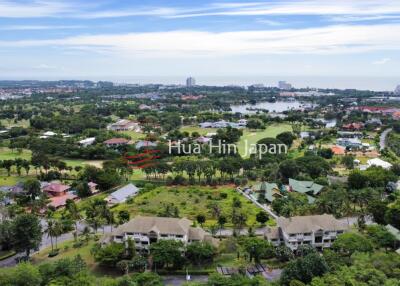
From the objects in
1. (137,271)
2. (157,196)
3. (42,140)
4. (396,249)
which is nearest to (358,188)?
(396,249)

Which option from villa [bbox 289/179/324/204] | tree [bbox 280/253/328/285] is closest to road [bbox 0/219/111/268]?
tree [bbox 280/253/328/285]

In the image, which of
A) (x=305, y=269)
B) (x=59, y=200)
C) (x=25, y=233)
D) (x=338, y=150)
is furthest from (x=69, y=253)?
(x=338, y=150)

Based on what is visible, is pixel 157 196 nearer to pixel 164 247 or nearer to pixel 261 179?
pixel 261 179

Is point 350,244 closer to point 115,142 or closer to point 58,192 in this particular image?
point 58,192

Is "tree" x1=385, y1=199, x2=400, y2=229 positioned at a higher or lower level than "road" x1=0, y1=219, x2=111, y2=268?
higher

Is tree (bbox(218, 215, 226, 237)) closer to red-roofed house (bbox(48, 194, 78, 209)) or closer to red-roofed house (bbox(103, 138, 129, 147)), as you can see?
red-roofed house (bbox(48, 194, 78, 209))
